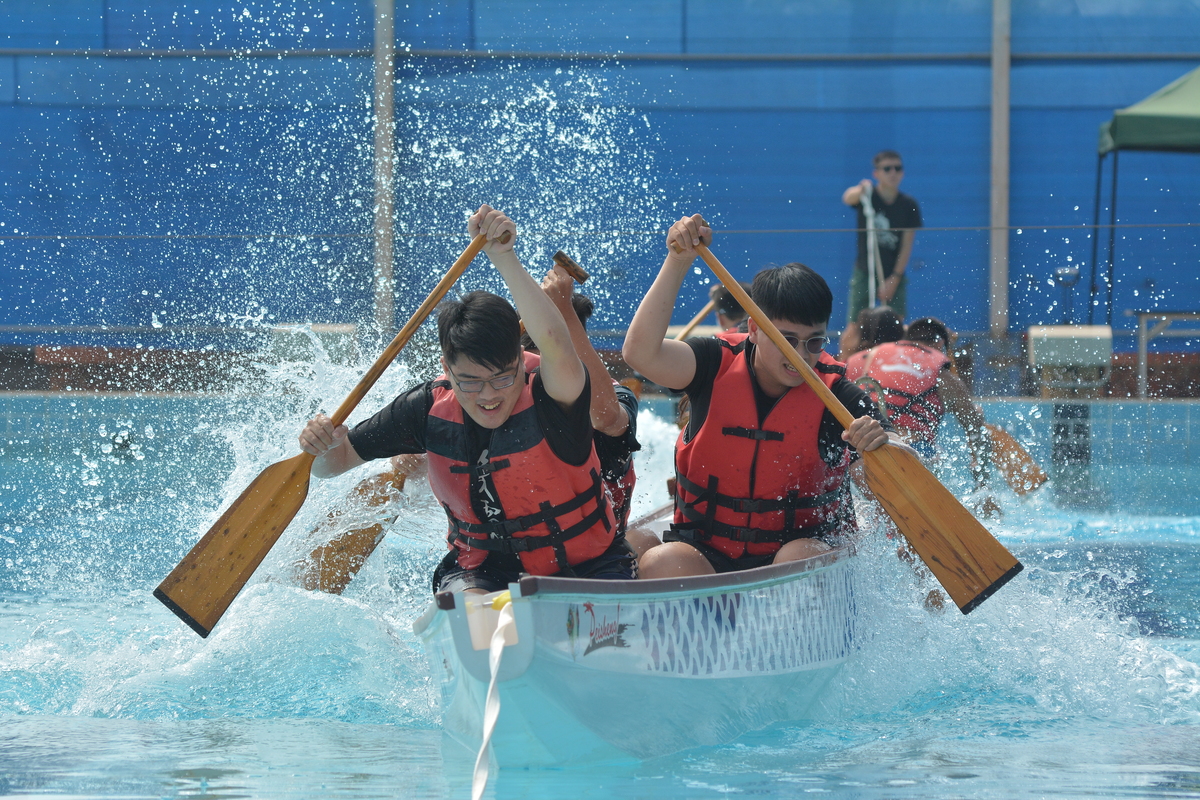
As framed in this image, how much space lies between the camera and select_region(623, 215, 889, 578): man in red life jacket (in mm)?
3061

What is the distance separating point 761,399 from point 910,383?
5.84ft

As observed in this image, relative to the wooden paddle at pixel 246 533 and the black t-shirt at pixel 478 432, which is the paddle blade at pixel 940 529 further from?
the wooden paddle at pixel 246 533

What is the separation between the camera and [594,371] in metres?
3.15

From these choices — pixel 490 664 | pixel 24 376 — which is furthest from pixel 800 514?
pixel 24 376

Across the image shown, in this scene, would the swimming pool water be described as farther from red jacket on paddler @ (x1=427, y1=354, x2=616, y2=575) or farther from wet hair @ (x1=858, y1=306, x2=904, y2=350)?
wet hair @ (x1=858, y1=306, x2=904, y2=350)

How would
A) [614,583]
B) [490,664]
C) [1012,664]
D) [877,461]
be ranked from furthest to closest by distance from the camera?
[1012,664] < [877,461] < [614,583] < [490,664]

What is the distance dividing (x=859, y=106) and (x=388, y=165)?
4.28 meters

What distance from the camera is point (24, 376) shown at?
7.09 meters

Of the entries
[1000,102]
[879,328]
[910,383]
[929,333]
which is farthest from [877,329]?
[1000,102]

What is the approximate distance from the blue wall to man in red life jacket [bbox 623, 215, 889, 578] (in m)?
5.64

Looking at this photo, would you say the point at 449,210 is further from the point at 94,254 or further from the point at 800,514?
the point at 800,514

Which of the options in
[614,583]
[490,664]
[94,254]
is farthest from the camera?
[94,254]

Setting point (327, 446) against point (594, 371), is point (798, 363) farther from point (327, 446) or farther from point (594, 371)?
point (327, 446)

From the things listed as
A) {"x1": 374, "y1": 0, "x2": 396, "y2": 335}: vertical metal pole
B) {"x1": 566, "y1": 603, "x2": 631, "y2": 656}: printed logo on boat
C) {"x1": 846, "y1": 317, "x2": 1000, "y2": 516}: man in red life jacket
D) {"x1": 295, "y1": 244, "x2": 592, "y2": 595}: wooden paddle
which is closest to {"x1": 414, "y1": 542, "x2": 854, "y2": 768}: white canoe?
{"x1": 566, "y1": 603, "x2": 631, "y2": 656}: printed logo on boat
